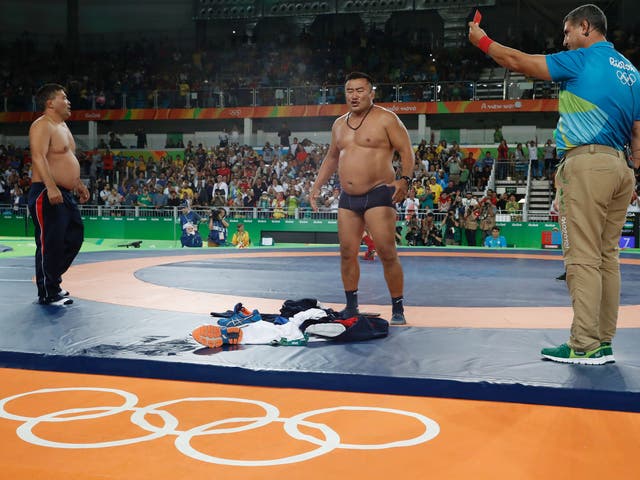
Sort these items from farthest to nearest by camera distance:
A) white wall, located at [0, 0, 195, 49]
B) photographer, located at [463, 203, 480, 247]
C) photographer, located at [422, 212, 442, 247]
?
white wall, located at [0, 0, 195, 49], photographer, located at [463, 203, 480, 247], photographer, located at [422, 212, 442, 247]

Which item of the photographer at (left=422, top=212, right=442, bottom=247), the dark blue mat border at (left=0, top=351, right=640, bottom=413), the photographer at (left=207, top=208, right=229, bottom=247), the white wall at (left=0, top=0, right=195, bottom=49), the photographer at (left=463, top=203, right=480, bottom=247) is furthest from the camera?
the white wall at (left=0, top=0, right=195, bottom=49)

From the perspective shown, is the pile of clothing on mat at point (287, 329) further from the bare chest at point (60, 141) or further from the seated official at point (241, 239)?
the seated official at point (241, 239)

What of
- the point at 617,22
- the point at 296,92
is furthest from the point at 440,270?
the point at 617,22

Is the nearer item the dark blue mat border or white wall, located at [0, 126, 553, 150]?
the dark blue mat border

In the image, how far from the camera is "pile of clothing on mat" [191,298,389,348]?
3287 millimetres

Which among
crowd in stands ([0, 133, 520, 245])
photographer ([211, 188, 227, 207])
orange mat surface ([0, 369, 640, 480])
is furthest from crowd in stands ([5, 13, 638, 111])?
orange mat surface ([0, 369, 640, 480])

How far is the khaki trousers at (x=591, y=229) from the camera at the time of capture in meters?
2.97

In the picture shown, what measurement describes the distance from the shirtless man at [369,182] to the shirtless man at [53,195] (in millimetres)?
1959

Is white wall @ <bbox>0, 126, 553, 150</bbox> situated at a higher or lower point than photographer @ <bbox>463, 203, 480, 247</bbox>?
higher

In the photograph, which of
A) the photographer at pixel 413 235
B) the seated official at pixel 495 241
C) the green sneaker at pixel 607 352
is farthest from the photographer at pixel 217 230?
the green sneaker at pixel 607 352

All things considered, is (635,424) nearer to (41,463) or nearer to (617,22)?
(41,463)

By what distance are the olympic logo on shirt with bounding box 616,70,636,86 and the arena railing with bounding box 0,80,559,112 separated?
58.8 ft

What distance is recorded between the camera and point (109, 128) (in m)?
25.6

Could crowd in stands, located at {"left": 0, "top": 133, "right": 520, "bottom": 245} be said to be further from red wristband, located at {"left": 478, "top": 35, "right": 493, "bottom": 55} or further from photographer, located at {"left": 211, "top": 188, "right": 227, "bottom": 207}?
red wristband, located at {"left": 478, "top": 35, "right": 493, "bottom": 55}
